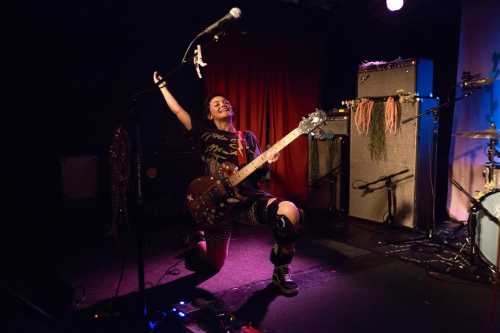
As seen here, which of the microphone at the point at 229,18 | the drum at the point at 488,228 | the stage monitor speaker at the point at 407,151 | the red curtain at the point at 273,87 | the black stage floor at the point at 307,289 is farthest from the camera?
the red curtain at the point at 273,87

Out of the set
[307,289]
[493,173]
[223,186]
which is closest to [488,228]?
[493,173]

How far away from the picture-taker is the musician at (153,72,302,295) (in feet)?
9.74

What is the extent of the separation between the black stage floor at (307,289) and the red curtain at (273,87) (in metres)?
1.89

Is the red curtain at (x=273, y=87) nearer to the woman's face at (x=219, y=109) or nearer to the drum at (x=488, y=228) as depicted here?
the woman's face at (x=219, y=109)

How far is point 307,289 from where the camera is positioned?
10.3ft

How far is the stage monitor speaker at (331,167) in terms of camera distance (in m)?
5.64

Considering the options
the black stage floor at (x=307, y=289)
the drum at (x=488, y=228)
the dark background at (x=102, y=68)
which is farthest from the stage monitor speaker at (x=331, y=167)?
the drum at (x=488, y=228)

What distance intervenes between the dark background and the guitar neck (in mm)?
1285

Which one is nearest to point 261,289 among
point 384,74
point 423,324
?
point 423,324

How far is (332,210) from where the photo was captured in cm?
568

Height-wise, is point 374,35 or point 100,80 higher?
point 374,35

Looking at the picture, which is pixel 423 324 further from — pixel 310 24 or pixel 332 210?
pixel 310 24

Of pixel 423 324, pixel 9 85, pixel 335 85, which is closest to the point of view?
pixel 423 324

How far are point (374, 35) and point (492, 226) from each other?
13.0ft
